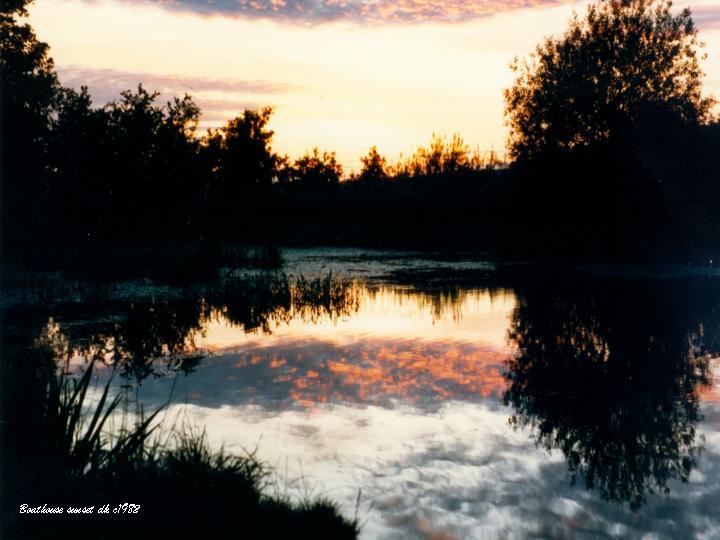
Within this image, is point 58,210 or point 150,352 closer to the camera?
point 150,352

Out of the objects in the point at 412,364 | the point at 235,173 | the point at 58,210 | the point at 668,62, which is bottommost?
the point at 412,364

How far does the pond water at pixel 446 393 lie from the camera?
647 centimetres

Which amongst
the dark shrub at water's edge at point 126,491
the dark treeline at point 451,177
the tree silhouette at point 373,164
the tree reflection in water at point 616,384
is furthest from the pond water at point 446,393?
the tree silhouette at point 373,164

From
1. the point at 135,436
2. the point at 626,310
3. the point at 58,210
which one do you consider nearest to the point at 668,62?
the point at 626,310

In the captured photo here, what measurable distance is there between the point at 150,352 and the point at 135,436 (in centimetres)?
708

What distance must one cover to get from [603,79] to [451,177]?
2354cm

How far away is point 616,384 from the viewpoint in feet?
36.7

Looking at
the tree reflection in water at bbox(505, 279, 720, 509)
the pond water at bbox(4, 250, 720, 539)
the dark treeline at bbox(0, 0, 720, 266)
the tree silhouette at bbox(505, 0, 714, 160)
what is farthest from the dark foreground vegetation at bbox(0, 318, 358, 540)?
the tree silhouette at bbox(505, 0, 714, 160)

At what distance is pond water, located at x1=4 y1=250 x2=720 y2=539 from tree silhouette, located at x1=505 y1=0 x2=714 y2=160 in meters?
19.4

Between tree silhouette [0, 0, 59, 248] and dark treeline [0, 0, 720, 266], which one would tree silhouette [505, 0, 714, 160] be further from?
tree silhouette [0, 0, 59, 248]

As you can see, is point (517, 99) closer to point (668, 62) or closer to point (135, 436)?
point (668, 62)

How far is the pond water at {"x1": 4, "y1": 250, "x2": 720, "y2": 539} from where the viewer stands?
6469mm

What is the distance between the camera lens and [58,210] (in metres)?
25.2

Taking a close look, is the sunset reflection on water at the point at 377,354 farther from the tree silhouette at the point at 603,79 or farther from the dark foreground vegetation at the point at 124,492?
the tree silhouette at the point at 603,79
